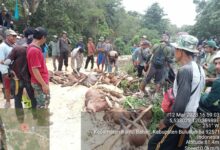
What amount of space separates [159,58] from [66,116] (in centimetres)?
244

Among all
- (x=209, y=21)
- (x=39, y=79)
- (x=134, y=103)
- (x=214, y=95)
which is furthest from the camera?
(x=209, y=21)

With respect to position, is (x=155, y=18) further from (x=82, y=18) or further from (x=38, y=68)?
(x=38, y=68)

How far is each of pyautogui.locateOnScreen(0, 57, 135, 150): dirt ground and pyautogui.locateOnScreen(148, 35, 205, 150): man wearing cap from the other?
7.47 ft

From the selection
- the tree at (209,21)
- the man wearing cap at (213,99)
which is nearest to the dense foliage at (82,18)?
the tree at (209,21)

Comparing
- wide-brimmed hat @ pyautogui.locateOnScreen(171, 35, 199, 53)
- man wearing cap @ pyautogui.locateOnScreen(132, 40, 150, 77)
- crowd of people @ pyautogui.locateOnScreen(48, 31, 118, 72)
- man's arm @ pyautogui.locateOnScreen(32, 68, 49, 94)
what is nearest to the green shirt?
wide-brimmed hat @ pyautogui.locateOnScreen(171, 35, 199, 53)

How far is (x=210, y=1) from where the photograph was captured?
31094mm

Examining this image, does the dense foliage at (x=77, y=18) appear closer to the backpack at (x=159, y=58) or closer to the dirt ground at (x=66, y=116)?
the dirt ground at (x=66, y=116)

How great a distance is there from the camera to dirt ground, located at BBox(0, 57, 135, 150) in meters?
5.24

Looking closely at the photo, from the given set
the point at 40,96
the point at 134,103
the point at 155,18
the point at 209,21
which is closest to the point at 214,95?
the point at 40,96

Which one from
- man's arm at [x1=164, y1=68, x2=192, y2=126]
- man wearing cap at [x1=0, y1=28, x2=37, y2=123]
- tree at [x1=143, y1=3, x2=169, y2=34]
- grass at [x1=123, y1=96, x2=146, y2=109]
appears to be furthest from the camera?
tree at [x1=143, y1=3, x2=169, y2=34]

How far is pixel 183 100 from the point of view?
2846mm

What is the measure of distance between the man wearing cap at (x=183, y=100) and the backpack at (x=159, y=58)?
389 centimetres

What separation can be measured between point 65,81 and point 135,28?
3820cm

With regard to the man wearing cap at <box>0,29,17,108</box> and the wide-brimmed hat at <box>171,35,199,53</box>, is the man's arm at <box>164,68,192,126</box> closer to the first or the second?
the wide-brimmed hat at <box>171,35,199,53</box>
